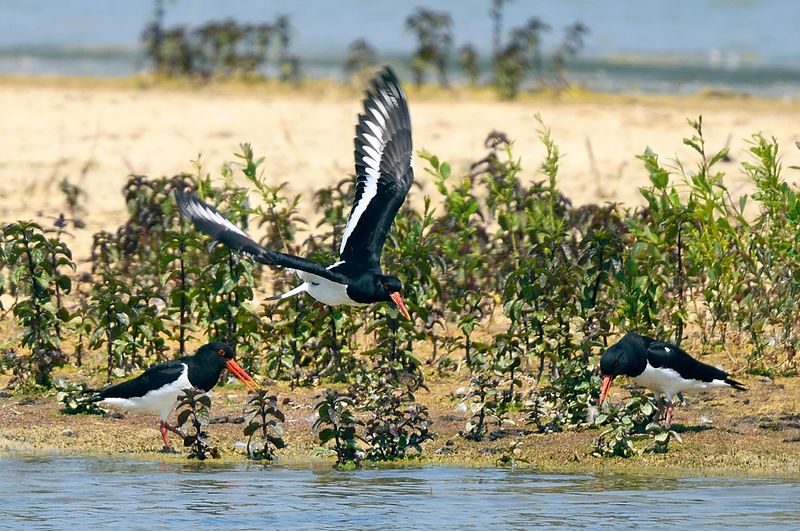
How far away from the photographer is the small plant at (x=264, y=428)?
895 centimetres

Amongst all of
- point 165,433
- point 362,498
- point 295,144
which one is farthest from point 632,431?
point 295,144

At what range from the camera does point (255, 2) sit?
45.4 meters

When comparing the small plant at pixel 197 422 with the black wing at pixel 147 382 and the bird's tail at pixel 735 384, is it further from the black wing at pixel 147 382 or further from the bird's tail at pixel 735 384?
the bird's tail at pixel 735 384

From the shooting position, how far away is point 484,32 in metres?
40.8

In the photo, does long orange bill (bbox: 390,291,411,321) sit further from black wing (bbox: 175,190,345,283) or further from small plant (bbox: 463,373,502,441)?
small plant (bbox: 463,373,502,441)

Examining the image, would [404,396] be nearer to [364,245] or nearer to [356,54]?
[364,245]

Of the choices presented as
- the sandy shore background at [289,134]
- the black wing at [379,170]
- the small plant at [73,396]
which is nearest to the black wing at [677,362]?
the black wing at [379,170]

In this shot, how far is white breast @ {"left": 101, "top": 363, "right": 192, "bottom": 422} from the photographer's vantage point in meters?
9.48

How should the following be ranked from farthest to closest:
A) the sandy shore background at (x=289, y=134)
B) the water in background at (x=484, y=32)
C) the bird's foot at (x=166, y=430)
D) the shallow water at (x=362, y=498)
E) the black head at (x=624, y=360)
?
the water in background at (x=484, y=32) → the sandy shore background at (x=289, y=134) → the bird's foot at (x=166, y=430) → the black head at (x=624, y=360) → the shallow water at (x=362, y=498)

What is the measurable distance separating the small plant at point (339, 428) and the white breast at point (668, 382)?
5.91 feet

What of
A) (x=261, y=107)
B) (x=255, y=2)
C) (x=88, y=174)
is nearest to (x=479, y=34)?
(x=255, y=2)

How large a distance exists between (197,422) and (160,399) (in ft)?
1.70

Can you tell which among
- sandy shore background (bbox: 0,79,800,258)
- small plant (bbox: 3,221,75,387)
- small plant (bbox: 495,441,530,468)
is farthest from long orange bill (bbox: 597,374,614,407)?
sandy shore background (bbox: 0,79,800,258)

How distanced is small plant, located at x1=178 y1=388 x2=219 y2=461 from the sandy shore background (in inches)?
211
